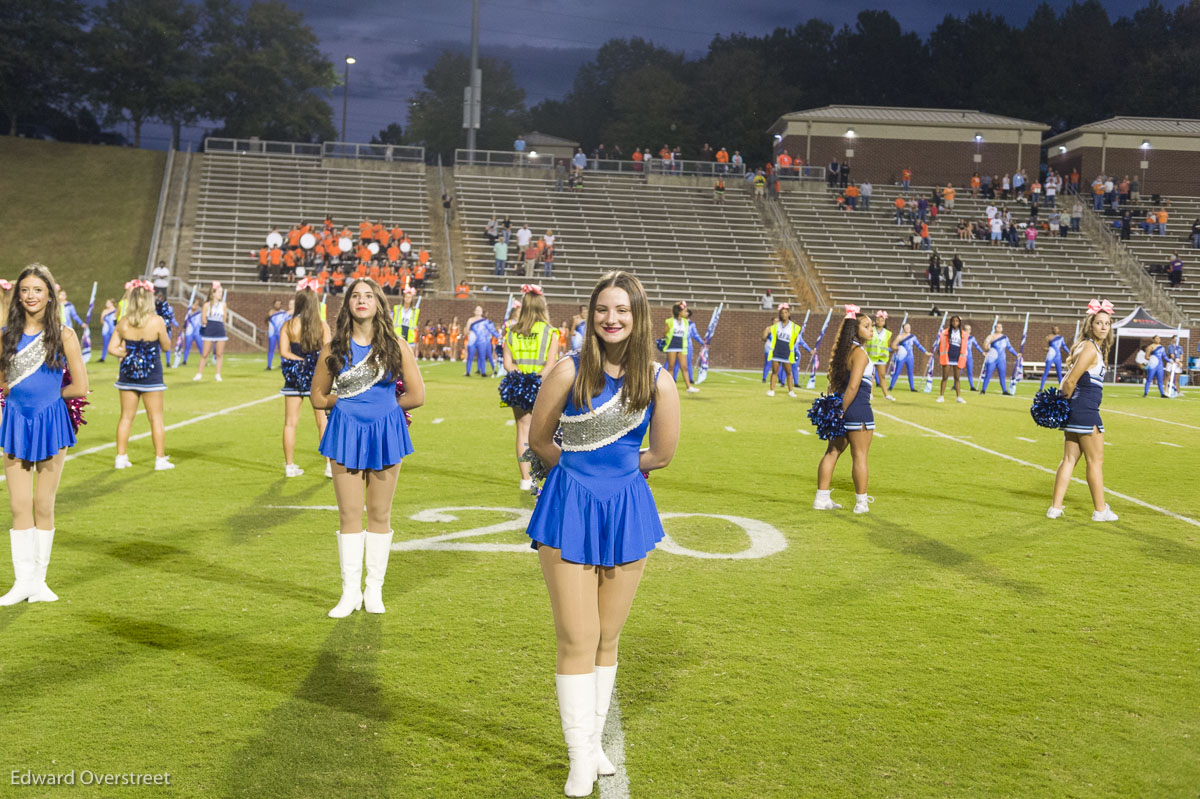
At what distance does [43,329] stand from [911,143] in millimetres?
46778

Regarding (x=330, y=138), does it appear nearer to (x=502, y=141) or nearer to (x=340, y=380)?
(x=502, y=141)

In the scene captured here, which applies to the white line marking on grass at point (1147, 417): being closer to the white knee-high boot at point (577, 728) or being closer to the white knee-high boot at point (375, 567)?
the white knee-high boot at point (375, 567)

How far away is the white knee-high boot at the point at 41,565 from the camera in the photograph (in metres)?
5.41

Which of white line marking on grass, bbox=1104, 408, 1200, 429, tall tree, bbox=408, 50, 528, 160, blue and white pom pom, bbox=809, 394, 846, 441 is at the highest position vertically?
tall tree, bbox=408, 50, 528, 160

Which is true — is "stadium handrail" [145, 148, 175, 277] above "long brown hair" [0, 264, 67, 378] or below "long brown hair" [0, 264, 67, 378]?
above

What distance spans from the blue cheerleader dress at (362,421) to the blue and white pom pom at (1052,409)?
5.32 meters

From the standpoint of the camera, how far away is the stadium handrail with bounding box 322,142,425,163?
41688 mm

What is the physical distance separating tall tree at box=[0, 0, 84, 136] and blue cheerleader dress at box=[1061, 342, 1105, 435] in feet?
182

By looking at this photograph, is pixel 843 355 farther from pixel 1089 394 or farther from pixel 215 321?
pixel 215 321

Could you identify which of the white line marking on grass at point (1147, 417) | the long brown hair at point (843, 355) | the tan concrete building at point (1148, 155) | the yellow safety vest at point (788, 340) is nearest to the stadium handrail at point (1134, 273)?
the tan concrete building at point (1148, 155)

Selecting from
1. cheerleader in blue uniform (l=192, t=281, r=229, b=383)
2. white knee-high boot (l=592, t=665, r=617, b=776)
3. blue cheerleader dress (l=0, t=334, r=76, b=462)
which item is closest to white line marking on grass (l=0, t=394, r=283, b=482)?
cheerleader in blue uniform (l=192, t=281, r=229, b=383)

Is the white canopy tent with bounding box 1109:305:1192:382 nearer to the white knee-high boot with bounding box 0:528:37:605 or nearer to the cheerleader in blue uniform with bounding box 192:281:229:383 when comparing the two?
the cheerleader in blue uniform with bounding box 192:281:229:383

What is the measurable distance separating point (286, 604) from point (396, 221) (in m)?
33.5

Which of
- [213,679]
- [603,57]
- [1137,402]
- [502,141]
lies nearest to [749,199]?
[1137,402]
